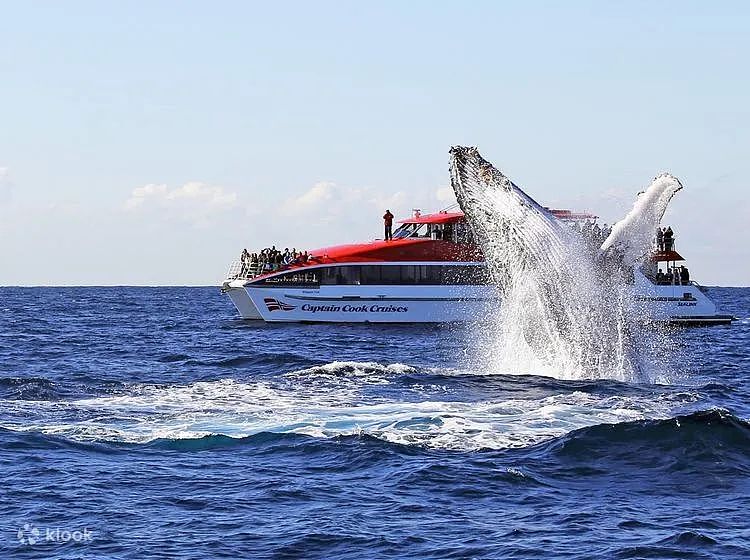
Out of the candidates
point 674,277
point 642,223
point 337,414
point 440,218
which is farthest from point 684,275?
point 337,414

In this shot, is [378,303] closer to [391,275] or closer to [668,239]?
[391,275]

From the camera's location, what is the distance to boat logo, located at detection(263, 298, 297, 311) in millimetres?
55312

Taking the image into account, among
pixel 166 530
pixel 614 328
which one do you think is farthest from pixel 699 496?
pixel 614 328

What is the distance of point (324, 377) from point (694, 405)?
9.68 metres

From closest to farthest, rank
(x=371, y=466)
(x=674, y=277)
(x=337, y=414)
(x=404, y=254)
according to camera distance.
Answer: (x=371, y=466) → (x=337, y=414) → (x=404, y=254) → (x=674, y=277)

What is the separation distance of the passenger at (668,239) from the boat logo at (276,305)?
19503 millimetres

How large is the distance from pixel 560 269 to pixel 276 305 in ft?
107

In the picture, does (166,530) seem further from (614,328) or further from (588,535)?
(614,328)

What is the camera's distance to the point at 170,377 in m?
29.4

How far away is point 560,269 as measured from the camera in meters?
24.2

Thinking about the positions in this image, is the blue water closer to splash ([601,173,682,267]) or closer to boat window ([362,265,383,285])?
splash ([601,173,682,267])

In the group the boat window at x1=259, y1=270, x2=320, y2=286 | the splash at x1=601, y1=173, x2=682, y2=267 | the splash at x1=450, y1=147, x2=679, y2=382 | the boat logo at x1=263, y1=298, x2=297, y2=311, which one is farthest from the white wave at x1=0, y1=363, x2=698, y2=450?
the boat logo at x1=263, y1=298, x2=297, y2=311

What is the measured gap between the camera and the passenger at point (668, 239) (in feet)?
190

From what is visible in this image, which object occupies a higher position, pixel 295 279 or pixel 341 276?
pixel 341 276
